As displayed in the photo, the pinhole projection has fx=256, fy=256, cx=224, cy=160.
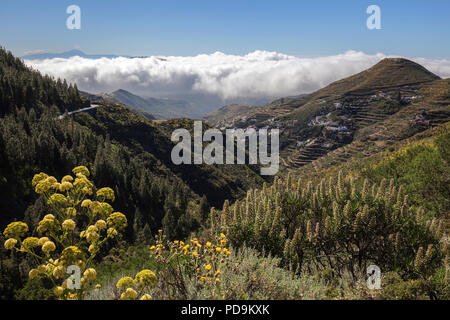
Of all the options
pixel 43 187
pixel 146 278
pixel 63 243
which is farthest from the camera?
pixel 43 187

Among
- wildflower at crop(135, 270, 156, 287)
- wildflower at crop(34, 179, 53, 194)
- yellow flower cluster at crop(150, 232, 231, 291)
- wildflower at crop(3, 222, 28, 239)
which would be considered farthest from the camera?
wildflower at crop(34, 179, 53, 194)

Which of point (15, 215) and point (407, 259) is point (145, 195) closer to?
point (15, 215)

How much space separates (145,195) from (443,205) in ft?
238

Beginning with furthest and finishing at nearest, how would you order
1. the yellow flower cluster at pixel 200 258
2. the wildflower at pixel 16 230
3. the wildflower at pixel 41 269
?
1. the yellow flower cluster at pixel 200 258
2. the wildflower at pixel 16 230
3. the wildflower at pixel 41 269

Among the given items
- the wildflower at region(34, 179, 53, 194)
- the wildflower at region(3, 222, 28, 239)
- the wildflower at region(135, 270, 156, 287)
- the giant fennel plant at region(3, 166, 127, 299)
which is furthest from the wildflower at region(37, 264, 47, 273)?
the wildflower at region(135, 270, 156, 287)

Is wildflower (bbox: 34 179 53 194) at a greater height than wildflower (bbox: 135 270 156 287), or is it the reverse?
wildflower (bbox: 34 179 53 194)

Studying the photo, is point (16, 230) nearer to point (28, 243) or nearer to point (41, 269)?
point (28, 243)

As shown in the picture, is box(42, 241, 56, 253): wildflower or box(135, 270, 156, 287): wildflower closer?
box(135, 270, 156, 287): wildflower

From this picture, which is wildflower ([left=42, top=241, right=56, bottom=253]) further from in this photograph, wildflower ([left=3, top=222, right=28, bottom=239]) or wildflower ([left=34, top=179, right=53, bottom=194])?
wildflower ([left=34, top=179, right=53, bottom=194])

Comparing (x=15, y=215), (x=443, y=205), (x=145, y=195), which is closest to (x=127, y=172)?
(x=145, y=195)

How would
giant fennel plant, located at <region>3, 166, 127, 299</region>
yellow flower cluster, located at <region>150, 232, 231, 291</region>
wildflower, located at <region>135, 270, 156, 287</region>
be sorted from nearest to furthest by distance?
wildflower, located at <region>135, 270, 156, 287</region> → giant fennel plant, located at <region>3, 166, 127, 299</region> → yellow flower cluster, located at <region>150, 232, 231, 291</region>

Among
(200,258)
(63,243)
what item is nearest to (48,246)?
(63,243)

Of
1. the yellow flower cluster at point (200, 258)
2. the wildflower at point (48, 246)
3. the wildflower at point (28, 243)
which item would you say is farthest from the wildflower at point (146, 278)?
the wildflower at point (28, 243)

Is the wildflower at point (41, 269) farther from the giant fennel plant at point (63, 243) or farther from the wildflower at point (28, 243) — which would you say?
the wildflower at point (28, 243)
